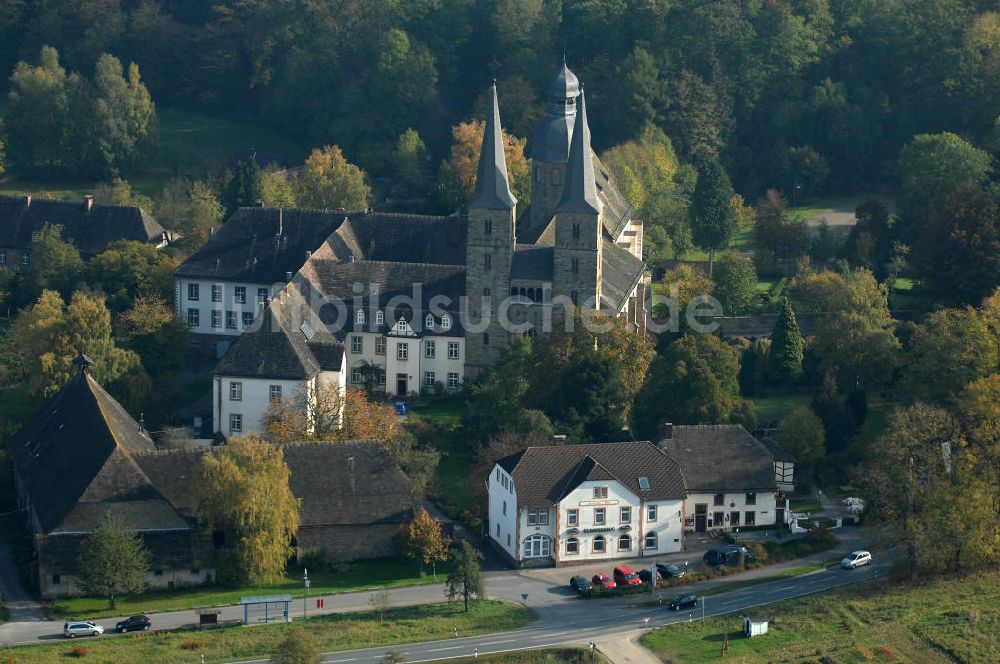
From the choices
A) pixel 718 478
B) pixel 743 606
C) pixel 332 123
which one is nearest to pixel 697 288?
pixel 718 478

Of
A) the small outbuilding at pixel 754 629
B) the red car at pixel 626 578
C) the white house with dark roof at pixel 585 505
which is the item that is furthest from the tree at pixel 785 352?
the small outbuilding at pixel 754 629

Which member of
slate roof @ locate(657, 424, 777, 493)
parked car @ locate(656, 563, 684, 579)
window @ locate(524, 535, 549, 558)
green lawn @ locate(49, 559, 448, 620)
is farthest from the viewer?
slate roof @ locate(657, 424, 777, 493)

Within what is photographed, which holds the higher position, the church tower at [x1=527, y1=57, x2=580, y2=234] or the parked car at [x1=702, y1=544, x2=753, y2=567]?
the church tower at [x1=527, y1=57, x2=580, y2=234]

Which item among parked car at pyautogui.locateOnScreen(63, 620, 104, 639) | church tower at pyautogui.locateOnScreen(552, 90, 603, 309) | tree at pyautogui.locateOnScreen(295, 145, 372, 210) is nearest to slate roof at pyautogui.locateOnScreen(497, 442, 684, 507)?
church tower at pyautogui.locateOnScreen(552, 90, 603, 309)

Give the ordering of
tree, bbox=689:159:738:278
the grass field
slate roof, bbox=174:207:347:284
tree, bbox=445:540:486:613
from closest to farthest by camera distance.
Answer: the grass field, tree, bbox=445:540:486:613, slate roof, bbox=174:207:347:284, tree, bbox=689:159:738:278

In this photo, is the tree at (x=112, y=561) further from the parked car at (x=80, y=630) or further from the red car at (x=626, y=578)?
the red car at (x=626, y=578)

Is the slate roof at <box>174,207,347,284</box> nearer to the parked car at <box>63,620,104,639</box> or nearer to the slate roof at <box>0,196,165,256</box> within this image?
the slate roof at <box>0,196,165,256</box>

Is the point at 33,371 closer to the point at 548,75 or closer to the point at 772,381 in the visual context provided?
the point at 772,381
